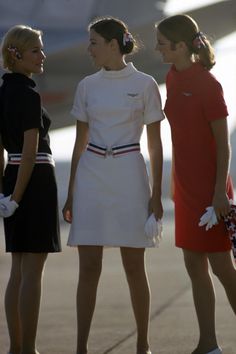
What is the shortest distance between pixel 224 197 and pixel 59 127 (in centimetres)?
1123

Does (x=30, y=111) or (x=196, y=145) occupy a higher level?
(x=30, y=111)

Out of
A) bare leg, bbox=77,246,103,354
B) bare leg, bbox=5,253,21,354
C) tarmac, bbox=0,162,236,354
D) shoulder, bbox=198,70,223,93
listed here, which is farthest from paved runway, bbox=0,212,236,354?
shoulder, bbox=198,70,223,93

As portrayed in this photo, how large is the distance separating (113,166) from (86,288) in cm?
48

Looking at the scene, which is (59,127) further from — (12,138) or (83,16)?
(12,138)

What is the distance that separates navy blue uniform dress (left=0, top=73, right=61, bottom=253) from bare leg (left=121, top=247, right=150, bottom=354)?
0.28m

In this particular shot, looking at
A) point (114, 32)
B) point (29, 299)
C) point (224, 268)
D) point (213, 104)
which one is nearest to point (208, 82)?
point (213, 104)

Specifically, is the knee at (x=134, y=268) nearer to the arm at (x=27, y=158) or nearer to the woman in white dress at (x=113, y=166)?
the woman in white dress at (x=113, y=166)

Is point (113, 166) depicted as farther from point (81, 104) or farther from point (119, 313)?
point (119, 313)

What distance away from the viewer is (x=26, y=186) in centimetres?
485

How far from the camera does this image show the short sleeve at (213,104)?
15.5 ft

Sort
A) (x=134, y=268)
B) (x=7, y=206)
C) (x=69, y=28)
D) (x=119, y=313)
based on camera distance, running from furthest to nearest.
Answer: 1. (x=69, y=28)
2. (x=119, y=313)
3. (x=134, y=268)
4. (x=7, y=206)

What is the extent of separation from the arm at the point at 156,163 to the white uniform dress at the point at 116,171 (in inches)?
1.6

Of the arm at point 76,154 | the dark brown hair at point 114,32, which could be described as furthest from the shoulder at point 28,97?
the dark brown hair at point 114,32

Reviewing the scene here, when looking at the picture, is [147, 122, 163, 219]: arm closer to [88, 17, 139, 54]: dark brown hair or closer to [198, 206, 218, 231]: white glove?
[198, 206, 218, 231]: white glove
